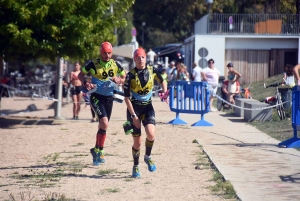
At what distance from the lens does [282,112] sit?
18.0 meters

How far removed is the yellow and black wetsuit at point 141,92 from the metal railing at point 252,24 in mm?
26268

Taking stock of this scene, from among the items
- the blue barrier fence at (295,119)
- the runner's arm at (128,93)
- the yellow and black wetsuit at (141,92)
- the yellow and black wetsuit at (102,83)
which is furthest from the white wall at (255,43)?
the runner's arm at (128,93)

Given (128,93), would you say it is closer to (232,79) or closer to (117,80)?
(117,80)

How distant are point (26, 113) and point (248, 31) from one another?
16.4 m

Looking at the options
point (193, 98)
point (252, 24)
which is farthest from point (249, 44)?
point (193, 98)

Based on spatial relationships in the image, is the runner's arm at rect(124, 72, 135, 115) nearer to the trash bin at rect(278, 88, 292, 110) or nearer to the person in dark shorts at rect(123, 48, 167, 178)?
the person in dark shorts at rect(123, 48, 167, 178)

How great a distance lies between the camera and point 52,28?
59.0 feet

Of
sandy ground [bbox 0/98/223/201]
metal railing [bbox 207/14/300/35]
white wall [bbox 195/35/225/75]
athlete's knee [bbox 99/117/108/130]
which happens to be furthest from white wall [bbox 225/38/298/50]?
athlete's knee [bbox 99/117/108/130]

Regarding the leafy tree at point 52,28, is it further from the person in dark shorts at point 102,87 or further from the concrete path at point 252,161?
the person in dark shorts at point 102,87

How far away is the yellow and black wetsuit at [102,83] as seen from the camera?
37.3 ft

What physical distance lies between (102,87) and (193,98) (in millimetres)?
6885

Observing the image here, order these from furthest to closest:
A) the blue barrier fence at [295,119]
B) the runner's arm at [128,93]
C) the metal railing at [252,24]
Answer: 1. the metal railing at [252,24]
2. the blue barrier fence at [295,119]
3. the runner's arm at [128,93]

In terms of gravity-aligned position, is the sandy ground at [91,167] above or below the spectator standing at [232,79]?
below

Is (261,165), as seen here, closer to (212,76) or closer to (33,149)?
(33,149)
